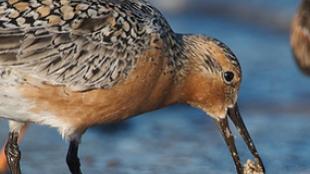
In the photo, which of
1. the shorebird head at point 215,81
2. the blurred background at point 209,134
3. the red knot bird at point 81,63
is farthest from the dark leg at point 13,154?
the shorebird head at point 215,81

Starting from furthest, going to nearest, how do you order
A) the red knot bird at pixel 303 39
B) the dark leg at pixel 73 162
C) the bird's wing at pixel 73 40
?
the red knot bird at pixel 303 39 < the dark leg at pixel 73 162 < the bird's wing at pixel 73 40

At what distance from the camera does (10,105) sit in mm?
8266

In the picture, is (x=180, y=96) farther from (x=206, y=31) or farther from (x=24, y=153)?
(x=206, y=31)

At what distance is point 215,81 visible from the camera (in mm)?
9000

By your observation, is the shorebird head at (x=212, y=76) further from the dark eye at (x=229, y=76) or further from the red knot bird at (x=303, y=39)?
the red knot bird at (x=303, y=39)

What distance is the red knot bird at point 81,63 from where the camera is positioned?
8.23m

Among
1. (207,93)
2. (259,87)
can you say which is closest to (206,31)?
(259,87)

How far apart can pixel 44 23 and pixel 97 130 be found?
3.16m

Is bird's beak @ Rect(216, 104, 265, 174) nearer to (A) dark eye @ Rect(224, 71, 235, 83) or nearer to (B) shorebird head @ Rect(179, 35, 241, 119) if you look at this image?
(B) shorebird head @ Rect(179, 35, 241, 119)

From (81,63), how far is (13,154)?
100 centimetres

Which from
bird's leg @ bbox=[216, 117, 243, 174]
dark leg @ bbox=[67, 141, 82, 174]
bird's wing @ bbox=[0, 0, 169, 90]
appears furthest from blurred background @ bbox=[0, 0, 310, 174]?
bird's wing @ bbox=[0, 0, 169, 90]

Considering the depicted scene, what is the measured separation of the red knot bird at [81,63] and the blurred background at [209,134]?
88 centimetres

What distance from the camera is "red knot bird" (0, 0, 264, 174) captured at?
27.0 ft

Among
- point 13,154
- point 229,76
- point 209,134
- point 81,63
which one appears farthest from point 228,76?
point 209,134
